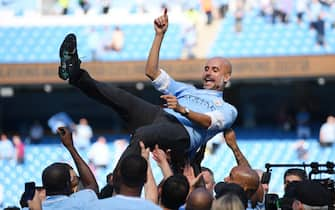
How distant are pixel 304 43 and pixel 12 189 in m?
8.56

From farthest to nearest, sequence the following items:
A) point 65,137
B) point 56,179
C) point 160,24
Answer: point 160,24 → point 65,137 → point 56,179

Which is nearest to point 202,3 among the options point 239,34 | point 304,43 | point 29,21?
point 239,34

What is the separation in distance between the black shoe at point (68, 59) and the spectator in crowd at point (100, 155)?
1542cm

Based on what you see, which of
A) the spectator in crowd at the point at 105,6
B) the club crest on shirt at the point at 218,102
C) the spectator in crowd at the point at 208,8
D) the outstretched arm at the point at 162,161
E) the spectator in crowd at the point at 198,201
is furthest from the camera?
the spectator in crowd at the point at 105,6

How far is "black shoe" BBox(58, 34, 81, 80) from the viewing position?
5.84 metres

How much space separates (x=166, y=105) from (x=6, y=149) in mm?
16917

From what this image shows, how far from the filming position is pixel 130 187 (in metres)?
Answer: 4.55

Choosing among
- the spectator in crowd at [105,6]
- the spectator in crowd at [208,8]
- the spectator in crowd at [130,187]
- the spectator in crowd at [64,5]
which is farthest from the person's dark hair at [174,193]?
the spectator in crowd at [64,5]

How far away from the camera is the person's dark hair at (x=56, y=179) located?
4996mm

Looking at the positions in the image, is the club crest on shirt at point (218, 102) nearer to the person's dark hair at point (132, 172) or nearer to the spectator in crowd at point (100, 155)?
the person's dark hair at point (132, 172)

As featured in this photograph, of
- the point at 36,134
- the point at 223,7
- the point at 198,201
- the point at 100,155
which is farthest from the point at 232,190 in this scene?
the point at 223,7

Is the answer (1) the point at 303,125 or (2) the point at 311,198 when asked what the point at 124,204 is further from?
(1) the point at 303,125

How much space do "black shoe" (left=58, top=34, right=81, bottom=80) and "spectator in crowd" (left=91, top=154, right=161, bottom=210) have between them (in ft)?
4.63

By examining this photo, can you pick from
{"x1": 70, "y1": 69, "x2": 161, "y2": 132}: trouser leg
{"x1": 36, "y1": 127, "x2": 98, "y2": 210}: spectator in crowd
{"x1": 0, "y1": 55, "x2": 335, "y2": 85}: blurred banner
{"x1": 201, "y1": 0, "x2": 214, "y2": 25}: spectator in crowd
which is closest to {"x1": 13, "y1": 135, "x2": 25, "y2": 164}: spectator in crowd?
{"x1": 0, "y1": 55, "x2": 335, "y2": 85}: blurred banner
